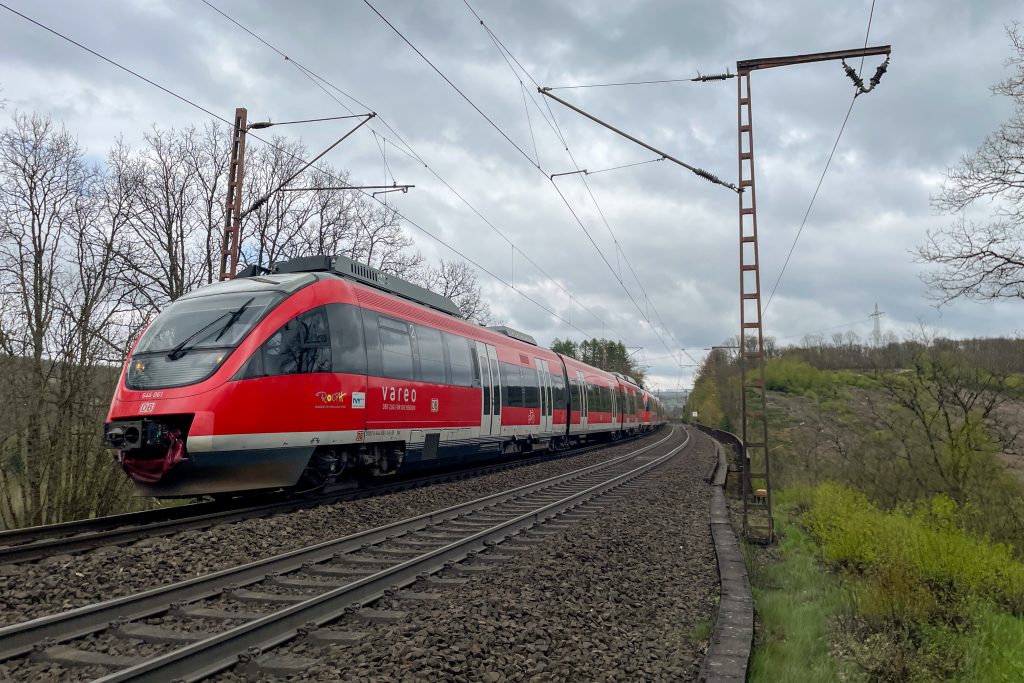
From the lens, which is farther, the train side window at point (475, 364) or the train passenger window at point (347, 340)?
the train side window at point (475, 364)

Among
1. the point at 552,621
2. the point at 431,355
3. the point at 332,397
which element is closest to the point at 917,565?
the point at 552,621

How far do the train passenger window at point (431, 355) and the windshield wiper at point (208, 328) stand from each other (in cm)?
425

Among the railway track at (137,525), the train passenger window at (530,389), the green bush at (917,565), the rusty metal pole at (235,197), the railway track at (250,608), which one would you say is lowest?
the green bush at (917,565)

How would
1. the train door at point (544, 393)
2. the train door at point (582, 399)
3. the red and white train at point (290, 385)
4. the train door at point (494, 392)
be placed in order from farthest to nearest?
the train door at point (582, 399)
the train door at point (544, 393)
the train door at point (494, 392)
the red and white train at point (290, 385)

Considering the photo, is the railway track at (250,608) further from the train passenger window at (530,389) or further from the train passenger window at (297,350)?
the train passenger window at (530,389)

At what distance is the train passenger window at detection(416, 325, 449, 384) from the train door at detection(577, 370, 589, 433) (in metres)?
13.7

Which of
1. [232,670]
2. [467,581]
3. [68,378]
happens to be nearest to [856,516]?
[467,581]

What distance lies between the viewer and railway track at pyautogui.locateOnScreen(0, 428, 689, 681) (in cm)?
429

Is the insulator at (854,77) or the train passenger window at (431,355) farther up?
the insulator at (854,77)

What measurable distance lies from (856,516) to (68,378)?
15061 millimetres

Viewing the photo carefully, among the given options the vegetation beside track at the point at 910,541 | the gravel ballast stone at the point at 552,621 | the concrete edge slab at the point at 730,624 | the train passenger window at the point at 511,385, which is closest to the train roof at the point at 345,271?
the train passenger window at the point at 511,385

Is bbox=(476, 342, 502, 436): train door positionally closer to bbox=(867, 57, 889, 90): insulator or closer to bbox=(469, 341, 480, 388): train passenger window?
bbox=(469, 341, 480, 388): train passenger window

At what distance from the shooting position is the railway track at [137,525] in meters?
6.72

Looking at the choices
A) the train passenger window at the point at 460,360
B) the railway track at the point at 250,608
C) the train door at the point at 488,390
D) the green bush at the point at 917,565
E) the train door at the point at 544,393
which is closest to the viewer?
the railway track at the point at 250,608
